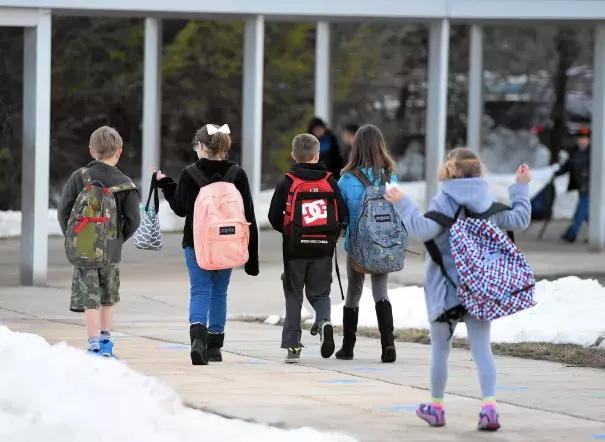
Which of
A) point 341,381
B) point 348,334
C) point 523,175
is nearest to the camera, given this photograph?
point 523,175

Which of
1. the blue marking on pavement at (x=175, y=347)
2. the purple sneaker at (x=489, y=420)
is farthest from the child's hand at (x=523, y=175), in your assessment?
the blue marking on pavement at (x=175, y=347)

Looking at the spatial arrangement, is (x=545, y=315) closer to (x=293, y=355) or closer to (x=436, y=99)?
(x=293, y=355)

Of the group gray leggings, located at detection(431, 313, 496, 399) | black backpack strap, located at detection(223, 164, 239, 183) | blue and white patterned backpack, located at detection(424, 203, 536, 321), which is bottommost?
gray leggings, located at detection(431, 313, 496, 399)

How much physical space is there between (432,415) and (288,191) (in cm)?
275

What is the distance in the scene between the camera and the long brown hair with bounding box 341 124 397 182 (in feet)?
32.3

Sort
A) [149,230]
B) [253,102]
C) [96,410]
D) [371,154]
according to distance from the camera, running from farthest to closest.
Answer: [253,102]
[371,154]
[149,230]
[96,410]

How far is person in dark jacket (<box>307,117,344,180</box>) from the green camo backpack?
1060 cm

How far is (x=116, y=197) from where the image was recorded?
30.6 feet

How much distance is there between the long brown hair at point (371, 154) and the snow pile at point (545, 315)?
197 cm

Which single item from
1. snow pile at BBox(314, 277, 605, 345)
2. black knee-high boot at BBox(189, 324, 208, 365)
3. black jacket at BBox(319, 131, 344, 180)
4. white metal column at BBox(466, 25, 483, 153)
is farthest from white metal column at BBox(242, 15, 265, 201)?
black knee-high boot at BBox(189, 324, 208, 365)

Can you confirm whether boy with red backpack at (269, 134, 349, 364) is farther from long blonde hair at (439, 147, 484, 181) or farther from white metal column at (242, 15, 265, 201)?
white metal column at (242, 15, 265, 201)

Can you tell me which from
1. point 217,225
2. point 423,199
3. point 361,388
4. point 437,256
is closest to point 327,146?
point 423,199

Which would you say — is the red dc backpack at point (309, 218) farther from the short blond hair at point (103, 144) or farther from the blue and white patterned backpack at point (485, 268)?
the blue and white patterned backpack at point (485, 268)

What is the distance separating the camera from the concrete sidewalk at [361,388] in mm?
7305
